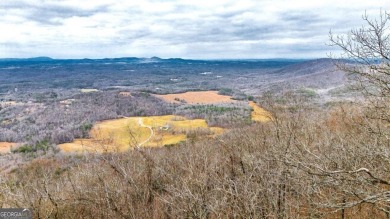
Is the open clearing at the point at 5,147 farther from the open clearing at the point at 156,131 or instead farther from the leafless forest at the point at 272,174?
the leafless forest at the point at 272,174

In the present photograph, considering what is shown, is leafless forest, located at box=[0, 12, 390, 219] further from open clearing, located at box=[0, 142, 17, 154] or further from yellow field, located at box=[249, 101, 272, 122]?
open clearing, located at box=[0, 142, 17, 154]

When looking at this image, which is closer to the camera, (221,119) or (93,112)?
(221,119)

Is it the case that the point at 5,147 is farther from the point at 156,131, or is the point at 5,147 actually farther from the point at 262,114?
the point at 262,114

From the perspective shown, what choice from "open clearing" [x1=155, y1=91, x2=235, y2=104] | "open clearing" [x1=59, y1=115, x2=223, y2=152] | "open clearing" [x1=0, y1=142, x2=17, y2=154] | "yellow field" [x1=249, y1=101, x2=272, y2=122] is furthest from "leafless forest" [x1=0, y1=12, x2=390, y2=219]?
"open clearing" [x1=155, y1=91, x2=235, y2=104]

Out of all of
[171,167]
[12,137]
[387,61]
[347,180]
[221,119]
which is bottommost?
[12,137]

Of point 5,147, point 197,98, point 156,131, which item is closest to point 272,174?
point 156,131

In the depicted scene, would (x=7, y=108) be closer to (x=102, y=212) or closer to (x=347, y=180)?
(x=102, y=212)

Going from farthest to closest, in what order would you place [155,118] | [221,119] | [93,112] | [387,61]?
[93,112], [155,118], [221,119], [387,61]

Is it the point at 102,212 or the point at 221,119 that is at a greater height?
the point at 102,212

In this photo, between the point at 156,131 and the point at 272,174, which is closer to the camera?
the point at 272,174

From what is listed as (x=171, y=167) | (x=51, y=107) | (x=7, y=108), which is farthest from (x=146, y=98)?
(x=171, y=167)

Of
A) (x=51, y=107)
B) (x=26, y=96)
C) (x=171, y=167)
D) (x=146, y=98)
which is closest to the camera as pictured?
(x=171, y=167)
